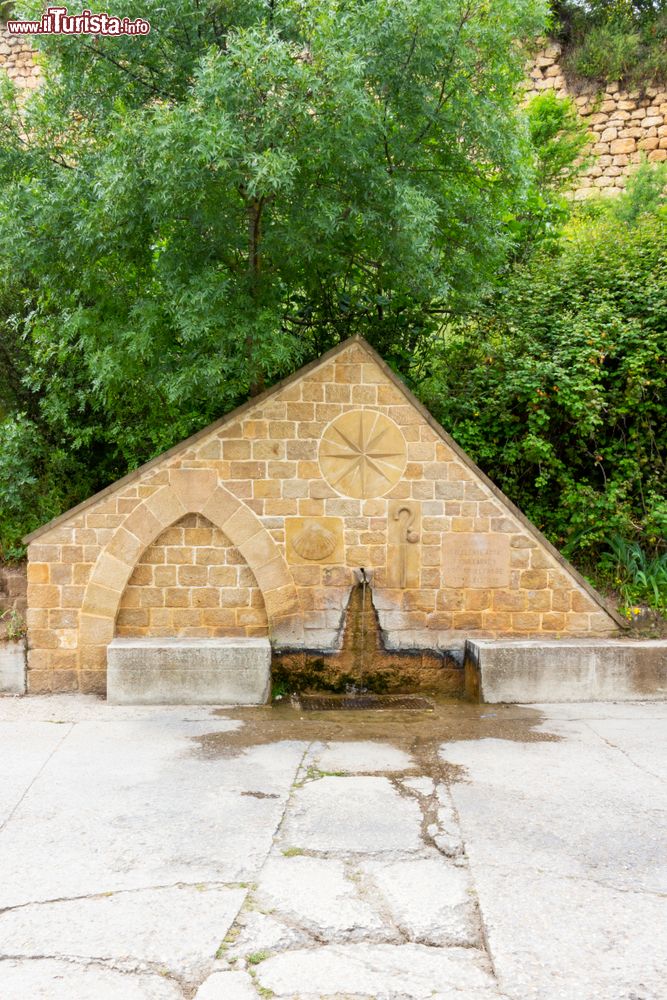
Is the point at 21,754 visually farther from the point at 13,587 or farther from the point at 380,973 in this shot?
the point at 380,973

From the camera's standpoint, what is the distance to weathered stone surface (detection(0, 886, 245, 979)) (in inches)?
127

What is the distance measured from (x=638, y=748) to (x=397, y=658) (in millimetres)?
2191

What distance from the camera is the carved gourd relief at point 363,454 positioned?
742 cm

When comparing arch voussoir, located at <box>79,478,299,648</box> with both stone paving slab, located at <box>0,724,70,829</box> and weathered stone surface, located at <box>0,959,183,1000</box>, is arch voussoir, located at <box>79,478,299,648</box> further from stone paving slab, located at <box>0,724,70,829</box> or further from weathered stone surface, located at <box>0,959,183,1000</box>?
weathered stone surface, located at <box>0,959,183,1000</box>

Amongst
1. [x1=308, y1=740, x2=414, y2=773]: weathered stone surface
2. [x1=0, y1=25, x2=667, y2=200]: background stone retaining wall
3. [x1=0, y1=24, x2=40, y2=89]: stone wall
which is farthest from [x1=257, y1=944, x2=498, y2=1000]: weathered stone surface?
[x1=0, y1=24, x2=40, y2=89]: stone wall

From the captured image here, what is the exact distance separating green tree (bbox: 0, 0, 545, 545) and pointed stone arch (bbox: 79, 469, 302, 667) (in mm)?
904

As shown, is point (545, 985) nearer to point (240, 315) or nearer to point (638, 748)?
point (638, 748)

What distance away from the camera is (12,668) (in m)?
7.25

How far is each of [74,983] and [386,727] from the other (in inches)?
146

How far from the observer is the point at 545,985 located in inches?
119

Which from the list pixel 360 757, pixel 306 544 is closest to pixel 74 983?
pixel 360 757

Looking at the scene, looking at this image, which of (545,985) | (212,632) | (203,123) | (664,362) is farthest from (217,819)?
(664,362)

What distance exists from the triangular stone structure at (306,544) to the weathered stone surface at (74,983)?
167 inches

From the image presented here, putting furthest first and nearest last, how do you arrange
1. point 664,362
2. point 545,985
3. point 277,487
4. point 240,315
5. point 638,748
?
point 664,362 → point 277,487 → point 240,315 → point 638,748 → point 545,985
